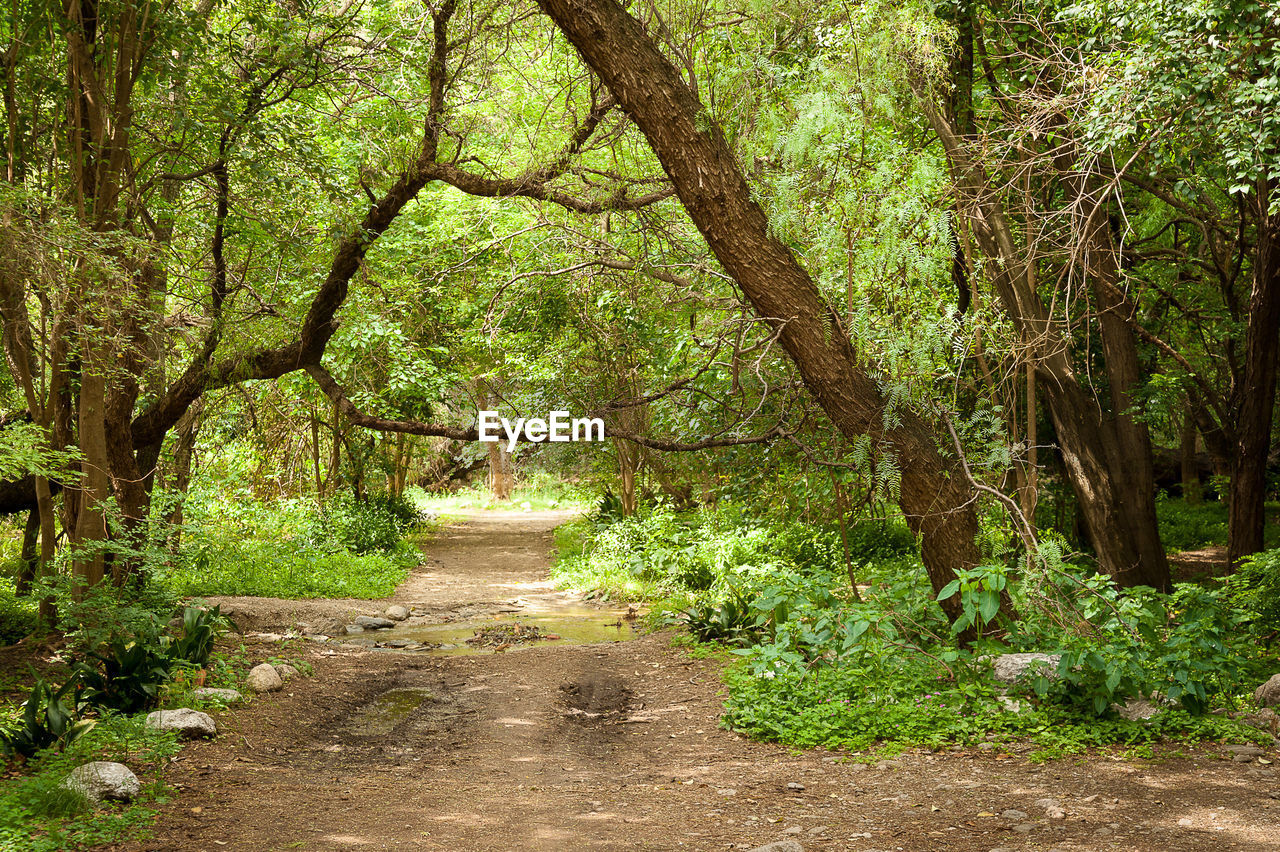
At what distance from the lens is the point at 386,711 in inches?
269

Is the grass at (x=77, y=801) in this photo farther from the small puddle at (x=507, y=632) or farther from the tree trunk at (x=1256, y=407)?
the tree trunk at (x=1256, y=407)

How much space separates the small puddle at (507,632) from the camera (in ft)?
30.1

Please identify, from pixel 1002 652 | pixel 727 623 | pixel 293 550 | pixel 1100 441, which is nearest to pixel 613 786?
pixel 1002 652

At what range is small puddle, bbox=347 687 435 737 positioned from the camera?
6344mm

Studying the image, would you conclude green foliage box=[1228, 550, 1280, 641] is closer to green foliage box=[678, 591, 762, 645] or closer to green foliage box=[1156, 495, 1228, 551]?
green foliage box=[678, 591, 762, 645]

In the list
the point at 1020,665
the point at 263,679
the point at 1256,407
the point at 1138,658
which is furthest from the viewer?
the point at 1256,407

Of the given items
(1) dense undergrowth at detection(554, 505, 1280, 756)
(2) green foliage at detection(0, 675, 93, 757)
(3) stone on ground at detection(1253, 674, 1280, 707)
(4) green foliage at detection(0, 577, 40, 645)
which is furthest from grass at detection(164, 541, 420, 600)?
(3) stone on ground at detection(1253, 674, 1280, 707)

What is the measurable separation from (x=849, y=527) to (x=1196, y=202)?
4.99 meters

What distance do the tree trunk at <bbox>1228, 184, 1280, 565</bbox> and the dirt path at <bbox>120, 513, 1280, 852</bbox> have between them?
18.4 feet

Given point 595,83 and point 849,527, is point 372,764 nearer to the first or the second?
point 595,83

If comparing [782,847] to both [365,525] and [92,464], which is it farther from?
[365,525]

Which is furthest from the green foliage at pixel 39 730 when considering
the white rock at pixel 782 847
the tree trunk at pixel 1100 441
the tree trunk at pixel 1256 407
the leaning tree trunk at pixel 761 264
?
the tree trunk at pixel 1256 407

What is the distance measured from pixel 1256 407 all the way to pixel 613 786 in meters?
7.79

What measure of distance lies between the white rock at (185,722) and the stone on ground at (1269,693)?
6.05 metres
